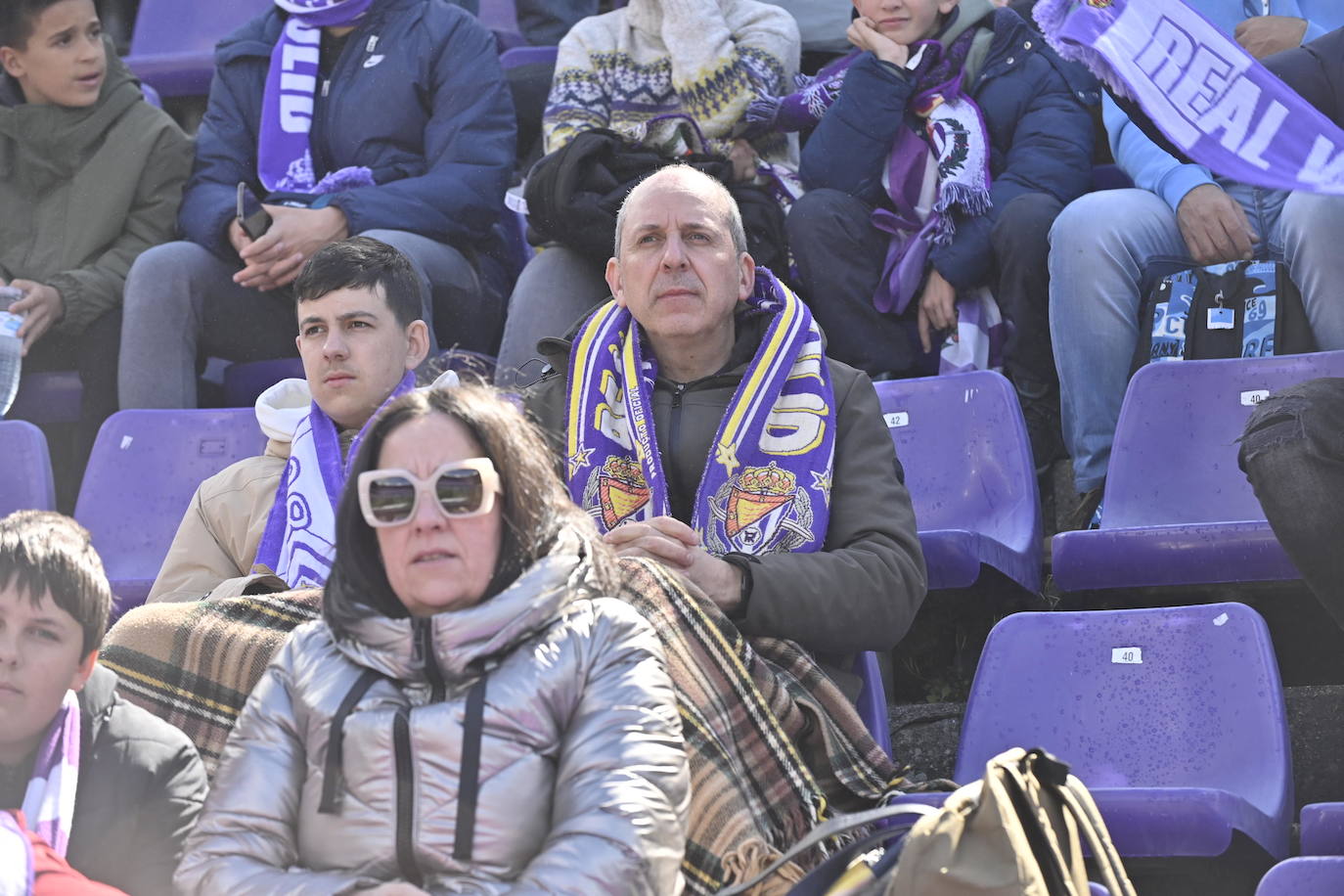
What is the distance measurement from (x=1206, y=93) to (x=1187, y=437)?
0.68m

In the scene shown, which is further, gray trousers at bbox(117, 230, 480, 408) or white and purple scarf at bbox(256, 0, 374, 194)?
white and purple scarf at bbox(256, 0, 374, 194)

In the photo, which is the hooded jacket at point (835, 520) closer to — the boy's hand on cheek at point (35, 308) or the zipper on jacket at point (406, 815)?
the zipper on jacket at point (406, 815)

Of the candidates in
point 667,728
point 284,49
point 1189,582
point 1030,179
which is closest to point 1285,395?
point 1189,582

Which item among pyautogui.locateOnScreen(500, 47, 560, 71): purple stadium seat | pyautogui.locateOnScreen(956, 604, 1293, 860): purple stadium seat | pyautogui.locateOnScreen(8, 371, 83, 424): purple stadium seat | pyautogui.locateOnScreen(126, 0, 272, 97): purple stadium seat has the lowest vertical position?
pyautogui.locateOnScreen(956, 604, 1293, 860): purple stadium seat

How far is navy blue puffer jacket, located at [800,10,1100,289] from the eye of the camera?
163 inches

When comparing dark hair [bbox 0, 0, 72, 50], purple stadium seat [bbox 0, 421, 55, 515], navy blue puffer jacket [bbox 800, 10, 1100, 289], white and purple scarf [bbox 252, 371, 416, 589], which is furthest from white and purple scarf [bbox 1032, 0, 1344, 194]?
dark hair [bbox 0, 0, 72, 50]

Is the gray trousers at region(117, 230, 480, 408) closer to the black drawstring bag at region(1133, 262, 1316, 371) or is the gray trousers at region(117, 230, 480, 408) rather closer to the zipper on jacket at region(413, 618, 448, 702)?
the black drawstring bag at region(1133, 262, 1316, 371)

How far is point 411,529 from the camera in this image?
2146mm

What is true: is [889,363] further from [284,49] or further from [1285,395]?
[284,49]

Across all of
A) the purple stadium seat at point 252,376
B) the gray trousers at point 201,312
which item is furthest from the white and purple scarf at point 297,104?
the purple stadium seat at point 252,376

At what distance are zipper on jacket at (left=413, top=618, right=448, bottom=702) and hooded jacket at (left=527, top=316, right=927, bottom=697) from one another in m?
0.49

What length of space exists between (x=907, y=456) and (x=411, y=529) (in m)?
1.84

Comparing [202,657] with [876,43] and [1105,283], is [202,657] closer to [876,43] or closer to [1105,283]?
[1105,283]

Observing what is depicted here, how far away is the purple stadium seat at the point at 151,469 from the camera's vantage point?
3.89 metres
